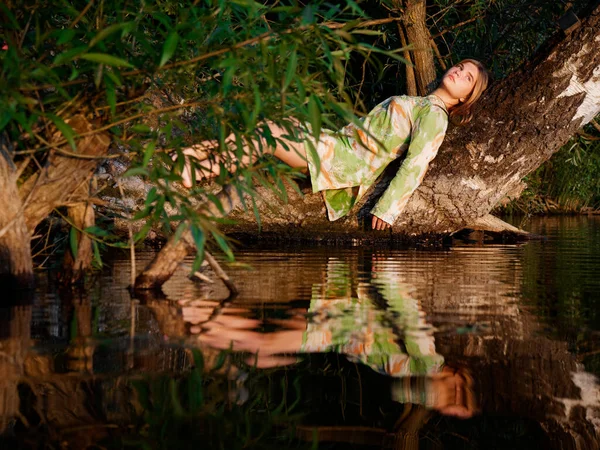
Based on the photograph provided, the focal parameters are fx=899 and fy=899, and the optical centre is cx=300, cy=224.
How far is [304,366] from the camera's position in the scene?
8.24ft

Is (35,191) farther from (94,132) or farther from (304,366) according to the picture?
(304,366)

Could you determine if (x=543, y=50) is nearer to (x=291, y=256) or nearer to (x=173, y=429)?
(x=291, y=256)

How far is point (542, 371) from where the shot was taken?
2469 mm

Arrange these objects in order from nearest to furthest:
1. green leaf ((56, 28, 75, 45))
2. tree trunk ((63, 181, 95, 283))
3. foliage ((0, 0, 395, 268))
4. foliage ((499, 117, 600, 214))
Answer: green leaf ((56, 28, 75, 45))
foliage ((0, 0, 395, 268))
tree trunk ((63, 181, 95, 283))
foliage ((499, 117, 600, 214))

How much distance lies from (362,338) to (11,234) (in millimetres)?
1642

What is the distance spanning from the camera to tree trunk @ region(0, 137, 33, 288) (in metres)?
3.64

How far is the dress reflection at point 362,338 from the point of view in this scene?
2.27 metres

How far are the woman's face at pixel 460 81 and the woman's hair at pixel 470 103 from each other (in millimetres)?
29

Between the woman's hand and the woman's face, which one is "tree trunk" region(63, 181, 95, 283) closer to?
the woman's hand

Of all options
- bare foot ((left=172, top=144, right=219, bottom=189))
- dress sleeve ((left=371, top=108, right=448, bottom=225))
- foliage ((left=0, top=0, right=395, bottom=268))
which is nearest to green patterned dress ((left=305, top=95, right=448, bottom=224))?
dress sleeve ((left=371, top=108, right=448, bottom=225))

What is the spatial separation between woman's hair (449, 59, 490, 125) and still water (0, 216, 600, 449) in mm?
2013

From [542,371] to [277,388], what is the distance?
0.75 m

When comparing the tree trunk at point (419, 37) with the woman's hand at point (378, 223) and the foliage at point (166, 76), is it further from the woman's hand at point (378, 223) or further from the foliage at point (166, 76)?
the foliage at point (166, 76)

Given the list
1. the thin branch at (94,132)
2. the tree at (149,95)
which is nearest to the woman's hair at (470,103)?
the tree at (149,95)
